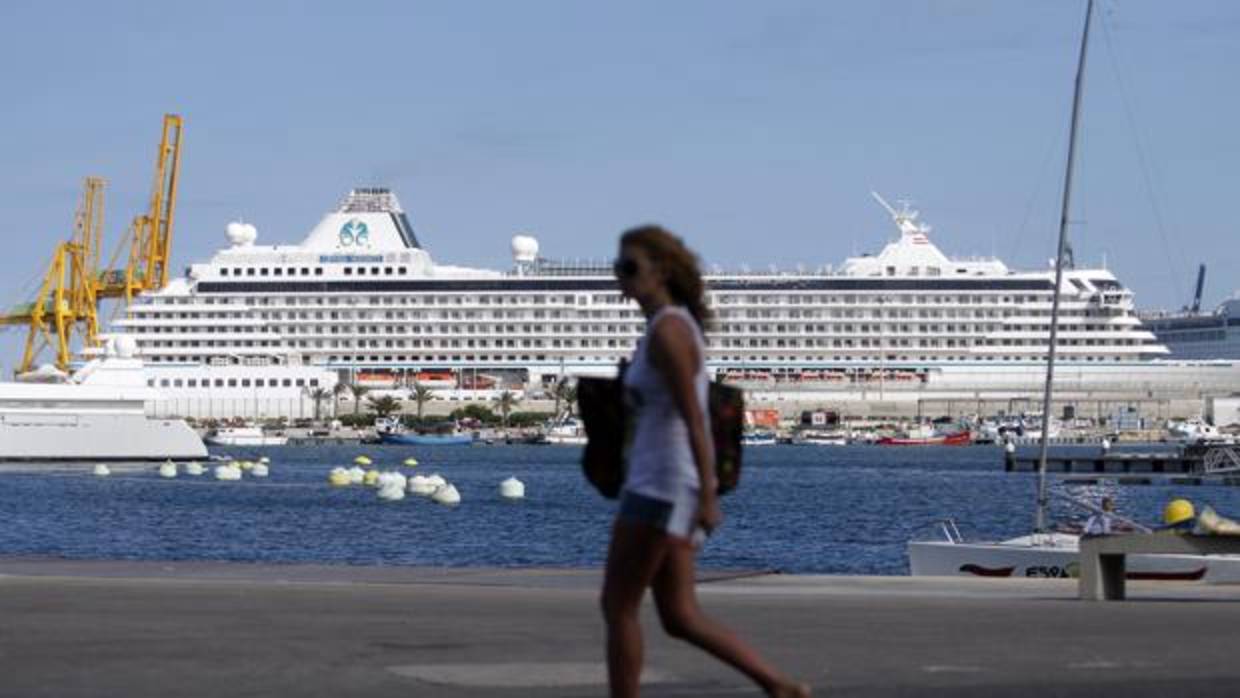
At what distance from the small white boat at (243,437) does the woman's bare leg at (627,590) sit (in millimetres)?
103134

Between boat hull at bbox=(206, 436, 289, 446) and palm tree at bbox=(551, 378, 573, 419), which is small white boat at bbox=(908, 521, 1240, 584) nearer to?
boat hull at bbox=(206, 436, 289, 446)

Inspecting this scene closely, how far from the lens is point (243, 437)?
110 metres

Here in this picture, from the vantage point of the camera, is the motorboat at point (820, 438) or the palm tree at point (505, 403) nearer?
the motorboat at point (820, 438)

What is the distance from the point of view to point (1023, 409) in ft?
429

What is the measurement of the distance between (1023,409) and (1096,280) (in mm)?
8538

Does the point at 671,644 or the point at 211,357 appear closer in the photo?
the point at 671,644

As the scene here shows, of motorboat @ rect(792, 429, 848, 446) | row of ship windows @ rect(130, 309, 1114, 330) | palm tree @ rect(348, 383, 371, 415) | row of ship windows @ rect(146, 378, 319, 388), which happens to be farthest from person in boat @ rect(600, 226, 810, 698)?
palm tree @ rect(348, 383, 371, 415)

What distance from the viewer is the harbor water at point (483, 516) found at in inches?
1323

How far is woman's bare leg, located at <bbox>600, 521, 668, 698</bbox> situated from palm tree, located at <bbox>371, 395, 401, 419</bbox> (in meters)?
117

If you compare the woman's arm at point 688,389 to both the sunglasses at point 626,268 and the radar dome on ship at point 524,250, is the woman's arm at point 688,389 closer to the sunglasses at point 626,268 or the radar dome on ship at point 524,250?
the sunglasses at point 626,268

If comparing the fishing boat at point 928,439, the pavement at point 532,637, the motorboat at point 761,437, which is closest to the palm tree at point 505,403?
the motorboat at point 761,437

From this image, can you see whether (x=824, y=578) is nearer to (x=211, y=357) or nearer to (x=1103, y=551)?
(x=1103, y=551)

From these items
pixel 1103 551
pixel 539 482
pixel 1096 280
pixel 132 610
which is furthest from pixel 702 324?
pixel 1096 280

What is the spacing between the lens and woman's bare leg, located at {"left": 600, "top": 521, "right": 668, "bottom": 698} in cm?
694
